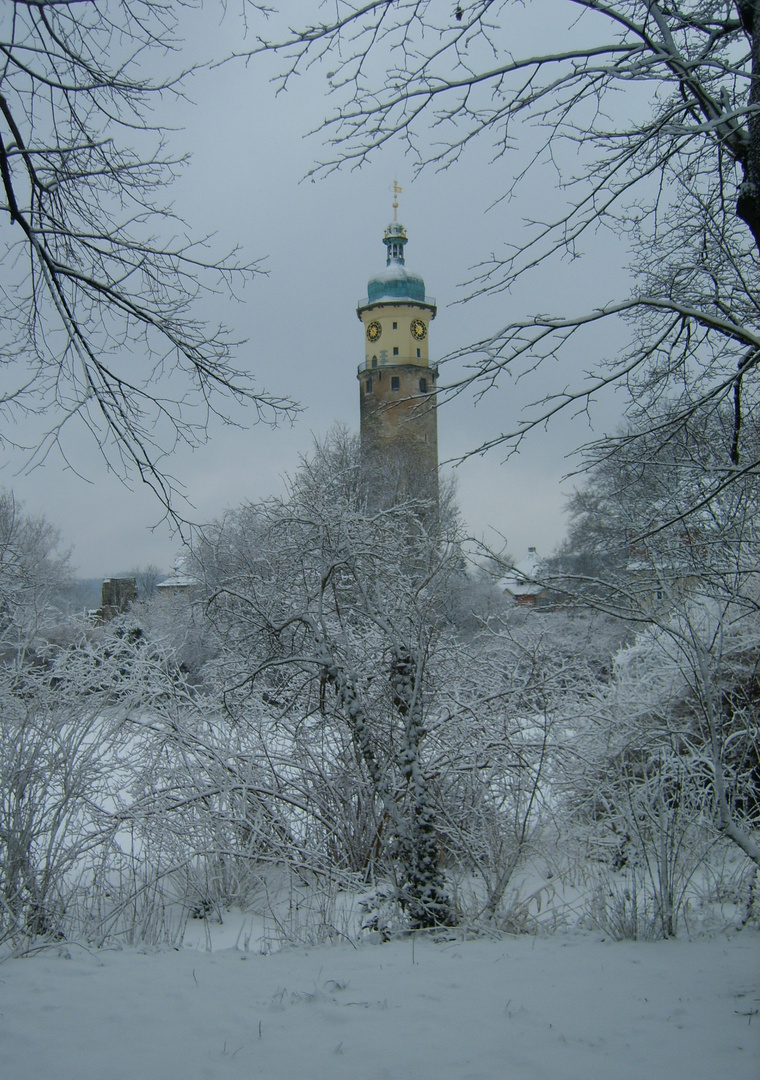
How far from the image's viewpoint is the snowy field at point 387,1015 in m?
3.11

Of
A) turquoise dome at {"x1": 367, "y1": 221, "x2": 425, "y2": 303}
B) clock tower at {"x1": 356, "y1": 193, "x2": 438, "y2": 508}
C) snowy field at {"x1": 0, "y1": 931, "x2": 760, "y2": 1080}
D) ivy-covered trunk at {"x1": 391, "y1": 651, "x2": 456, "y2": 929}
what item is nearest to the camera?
snowy field at {"x1": 0, "y1": 931, "x2": 760, "y2": 1080}

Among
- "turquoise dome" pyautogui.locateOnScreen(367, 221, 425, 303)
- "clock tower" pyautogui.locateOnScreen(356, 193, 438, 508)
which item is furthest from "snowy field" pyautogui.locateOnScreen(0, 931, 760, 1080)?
"turquoise dome" pyautogui.locateOnScreen(367, 221, 425, 303)

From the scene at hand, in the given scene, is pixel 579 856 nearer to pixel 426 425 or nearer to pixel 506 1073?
pixel 506 1073

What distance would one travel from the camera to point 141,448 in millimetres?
5344

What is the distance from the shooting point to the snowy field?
10.2 ft

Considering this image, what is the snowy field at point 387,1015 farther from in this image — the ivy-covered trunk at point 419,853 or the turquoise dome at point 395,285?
the turquoise dome at point 395,285

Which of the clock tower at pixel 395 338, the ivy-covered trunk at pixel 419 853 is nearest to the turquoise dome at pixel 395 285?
the clock tower at pixel 395 338

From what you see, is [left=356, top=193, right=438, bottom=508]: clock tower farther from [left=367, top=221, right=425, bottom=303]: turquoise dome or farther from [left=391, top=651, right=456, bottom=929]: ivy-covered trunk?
[left=391, top=651, right=456, bottom=929]: ivy-covered trunk

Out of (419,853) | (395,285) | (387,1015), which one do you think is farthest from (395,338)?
(387,1015)

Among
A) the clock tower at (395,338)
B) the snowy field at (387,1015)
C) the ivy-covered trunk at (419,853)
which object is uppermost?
the clock tower at (395,338)

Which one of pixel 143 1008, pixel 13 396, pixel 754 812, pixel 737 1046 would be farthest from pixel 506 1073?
pixel 754 812

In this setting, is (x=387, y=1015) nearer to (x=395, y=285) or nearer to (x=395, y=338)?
(x=395, y=338)

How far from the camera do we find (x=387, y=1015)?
368 cm

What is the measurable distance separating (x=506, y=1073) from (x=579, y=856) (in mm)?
5327
